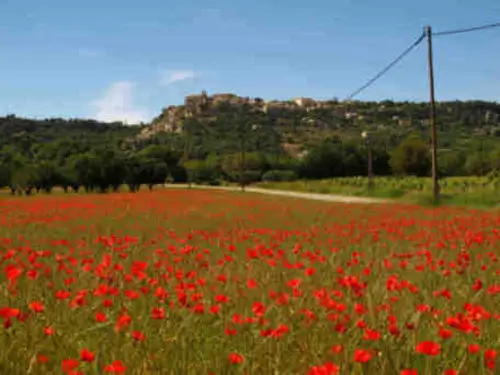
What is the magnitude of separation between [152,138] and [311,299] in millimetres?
172438

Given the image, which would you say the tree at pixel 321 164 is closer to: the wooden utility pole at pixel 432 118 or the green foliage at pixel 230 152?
the green foliage at pixel 230 152

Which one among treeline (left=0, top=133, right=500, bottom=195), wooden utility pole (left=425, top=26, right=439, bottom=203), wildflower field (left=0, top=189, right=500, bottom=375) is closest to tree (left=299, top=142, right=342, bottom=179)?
treeline (left=0, top=133, right=500, bottom=195)

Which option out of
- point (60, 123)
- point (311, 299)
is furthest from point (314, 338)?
point (60, 123)

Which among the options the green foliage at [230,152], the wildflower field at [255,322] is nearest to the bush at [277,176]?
the green foliage at [230,152]

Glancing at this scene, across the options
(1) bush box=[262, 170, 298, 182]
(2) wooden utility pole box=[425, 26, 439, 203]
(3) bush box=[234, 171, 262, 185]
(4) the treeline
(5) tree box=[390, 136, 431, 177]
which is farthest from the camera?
(3) bush box=[234, 171, 262, 185]

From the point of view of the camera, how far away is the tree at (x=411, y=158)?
341 ft

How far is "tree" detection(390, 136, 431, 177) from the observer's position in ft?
341

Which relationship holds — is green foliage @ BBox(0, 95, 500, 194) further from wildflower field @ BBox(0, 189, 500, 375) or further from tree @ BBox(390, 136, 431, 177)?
wildflower field @ BBox(0, 189, 500, 375)

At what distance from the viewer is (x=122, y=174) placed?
6769cm

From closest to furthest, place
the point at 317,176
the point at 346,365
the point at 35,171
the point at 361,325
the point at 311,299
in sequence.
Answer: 1. the point at 346,365
2. the point at 361,325
3. the point at 311,299
4. the point at 35,171
5. the point at 317,176

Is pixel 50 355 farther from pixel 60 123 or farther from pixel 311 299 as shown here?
pixel 60 123

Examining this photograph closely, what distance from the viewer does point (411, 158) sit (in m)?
104

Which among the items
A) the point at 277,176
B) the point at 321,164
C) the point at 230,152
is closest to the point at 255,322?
the point at 277,176

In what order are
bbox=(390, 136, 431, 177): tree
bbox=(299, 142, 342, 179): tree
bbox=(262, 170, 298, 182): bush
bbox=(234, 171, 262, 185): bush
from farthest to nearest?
bbox=(299, 142, 342, 179): tree, bbox=(234, 171, 262, 185): bush, bbox=(390, 136, 431, 177): tree, bbox=(262, 170, 298, 182): bush
